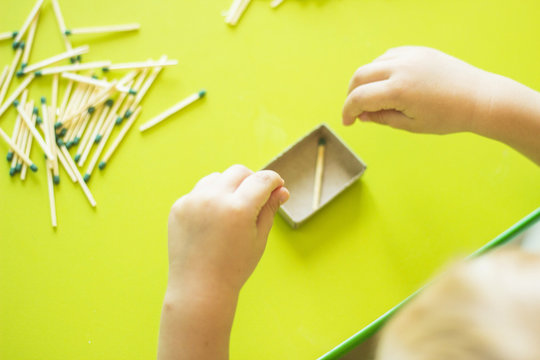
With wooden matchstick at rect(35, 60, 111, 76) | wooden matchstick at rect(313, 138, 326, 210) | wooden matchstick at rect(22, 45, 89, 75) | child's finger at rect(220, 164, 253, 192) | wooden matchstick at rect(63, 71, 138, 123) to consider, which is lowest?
wooden matchstick at rect(313, 138, 326, 210)

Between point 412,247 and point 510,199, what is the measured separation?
0.50 feet

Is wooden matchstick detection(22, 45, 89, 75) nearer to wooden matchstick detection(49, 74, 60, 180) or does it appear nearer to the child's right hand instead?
wooden matchstick detection(49, 74, 60, 180)

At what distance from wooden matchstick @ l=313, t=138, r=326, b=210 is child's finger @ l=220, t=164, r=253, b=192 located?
15 cm

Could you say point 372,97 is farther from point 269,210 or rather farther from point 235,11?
point 235,11

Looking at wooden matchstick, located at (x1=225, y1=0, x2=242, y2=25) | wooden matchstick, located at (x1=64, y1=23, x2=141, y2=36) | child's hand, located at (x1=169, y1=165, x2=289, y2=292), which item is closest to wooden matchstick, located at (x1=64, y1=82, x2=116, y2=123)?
wooden matchstick, located at (x1=64, y1=23, x2=141, y2=36)

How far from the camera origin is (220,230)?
0.45 metres

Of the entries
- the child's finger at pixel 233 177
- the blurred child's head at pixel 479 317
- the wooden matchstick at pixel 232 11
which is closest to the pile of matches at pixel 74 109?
the wooden matchstick at pixel 232 11

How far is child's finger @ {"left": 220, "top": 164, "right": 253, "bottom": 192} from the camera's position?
0.47 meters

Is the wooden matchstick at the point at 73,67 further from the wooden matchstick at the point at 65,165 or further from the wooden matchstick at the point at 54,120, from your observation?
the wooden matchstick at the point at 65,165

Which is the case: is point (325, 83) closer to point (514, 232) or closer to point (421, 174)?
point (421, 174)

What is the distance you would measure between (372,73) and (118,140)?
39 centimetres

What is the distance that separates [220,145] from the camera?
667 mm

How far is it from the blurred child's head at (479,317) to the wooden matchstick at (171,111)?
1.58 feet

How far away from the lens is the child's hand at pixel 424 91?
532mm
